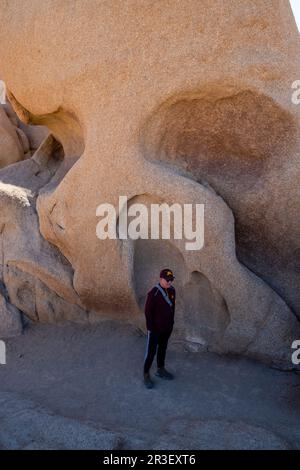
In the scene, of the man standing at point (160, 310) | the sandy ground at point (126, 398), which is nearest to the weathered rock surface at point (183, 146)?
the sandy ground at point (126, 398)

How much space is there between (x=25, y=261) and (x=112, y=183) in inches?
60.1

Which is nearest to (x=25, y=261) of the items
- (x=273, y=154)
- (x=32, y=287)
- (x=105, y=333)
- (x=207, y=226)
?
(x=32, y=287)

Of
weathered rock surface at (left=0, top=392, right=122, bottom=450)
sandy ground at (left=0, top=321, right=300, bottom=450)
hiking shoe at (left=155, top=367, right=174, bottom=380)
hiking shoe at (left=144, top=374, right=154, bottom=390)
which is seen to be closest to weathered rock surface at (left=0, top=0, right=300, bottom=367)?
sandy ground at (left=0, top=321, right=300, bottom=450)

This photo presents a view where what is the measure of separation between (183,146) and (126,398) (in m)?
2.64

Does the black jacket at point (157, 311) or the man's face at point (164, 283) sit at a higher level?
the man's face at point (164, 283)

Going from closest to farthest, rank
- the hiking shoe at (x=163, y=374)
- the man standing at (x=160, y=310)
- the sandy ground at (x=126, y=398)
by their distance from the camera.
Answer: the sandy ground at (x=126, y=398), the man standing at (x=160, y=310), the hiking shoe at (x=163, y=374)

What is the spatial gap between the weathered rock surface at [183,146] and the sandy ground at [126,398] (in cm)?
32

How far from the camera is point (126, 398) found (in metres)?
4.03

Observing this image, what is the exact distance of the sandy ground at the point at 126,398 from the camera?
3293mm

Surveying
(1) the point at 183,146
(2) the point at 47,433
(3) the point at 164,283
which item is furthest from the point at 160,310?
(1) the point at 183,146

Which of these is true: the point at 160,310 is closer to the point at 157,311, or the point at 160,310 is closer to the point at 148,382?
the point at 157,311

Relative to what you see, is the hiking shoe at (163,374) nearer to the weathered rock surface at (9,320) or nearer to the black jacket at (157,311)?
the black jacket at (157,311)

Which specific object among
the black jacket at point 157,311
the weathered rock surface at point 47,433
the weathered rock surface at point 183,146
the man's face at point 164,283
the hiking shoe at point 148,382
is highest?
the weathered rock surface at point 183,146
